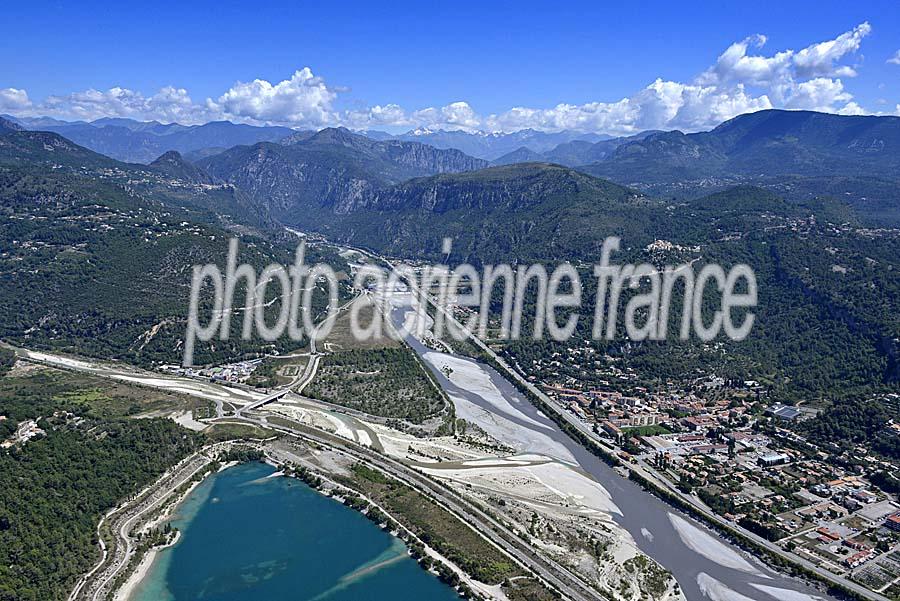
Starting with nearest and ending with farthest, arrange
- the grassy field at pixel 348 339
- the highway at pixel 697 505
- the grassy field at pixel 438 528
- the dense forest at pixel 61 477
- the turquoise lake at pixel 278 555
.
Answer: the dense forest at pixel 61 477, the turquoise lake at pixel 278 555, the highway at pixel 697 505, the grassy field at pixel 438 528, the grassy field at pixel 348 339

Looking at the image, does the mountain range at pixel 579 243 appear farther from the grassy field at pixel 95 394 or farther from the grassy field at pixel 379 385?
the grassy field at pixel 379 385

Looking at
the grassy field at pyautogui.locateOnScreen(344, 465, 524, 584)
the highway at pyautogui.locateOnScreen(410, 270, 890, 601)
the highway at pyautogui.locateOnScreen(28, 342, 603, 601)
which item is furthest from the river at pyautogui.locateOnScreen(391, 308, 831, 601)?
the grassy field at pyautogui.locateOnScreen(344, 465, 524, 584)

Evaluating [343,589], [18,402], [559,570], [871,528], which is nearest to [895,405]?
[871,528]

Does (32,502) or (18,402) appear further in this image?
(18,402)

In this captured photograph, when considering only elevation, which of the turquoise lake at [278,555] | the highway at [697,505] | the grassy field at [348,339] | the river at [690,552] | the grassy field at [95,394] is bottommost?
the turquoise lake at [278,555]

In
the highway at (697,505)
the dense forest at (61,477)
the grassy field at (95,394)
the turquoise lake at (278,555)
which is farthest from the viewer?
the grassy field at (95,394)

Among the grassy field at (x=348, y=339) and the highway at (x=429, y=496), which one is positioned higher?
the grassy field at (x=348, y=339)

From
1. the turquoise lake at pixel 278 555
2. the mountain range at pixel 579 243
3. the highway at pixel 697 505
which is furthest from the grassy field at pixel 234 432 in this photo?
the highway at pixel 697 505

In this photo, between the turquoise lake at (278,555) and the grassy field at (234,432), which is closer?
the turquoise lake at (278,555)

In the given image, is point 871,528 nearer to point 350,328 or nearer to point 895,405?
point 895,405
